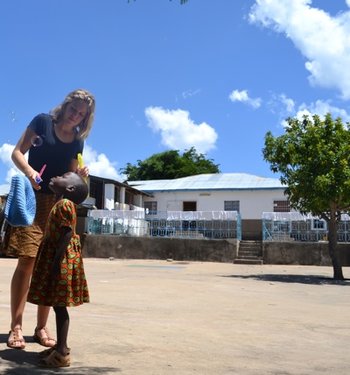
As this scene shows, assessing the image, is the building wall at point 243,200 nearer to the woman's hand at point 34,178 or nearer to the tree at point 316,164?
Answer: the tree at point 316,164

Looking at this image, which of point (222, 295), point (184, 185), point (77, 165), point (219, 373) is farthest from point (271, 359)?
point (184, 185)

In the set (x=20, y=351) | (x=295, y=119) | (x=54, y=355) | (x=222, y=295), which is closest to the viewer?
(x=54, y=355)

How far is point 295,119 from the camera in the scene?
15250 millimetres

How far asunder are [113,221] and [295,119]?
44.4 ft

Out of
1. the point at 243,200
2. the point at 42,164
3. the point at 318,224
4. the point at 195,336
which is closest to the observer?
the point at 42,164

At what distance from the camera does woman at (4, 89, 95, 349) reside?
13.1ft

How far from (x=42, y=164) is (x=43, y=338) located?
54.6 inches

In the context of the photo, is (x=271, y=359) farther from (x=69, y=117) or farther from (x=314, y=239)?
(x=314, y=239)

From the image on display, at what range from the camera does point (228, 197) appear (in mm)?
32531

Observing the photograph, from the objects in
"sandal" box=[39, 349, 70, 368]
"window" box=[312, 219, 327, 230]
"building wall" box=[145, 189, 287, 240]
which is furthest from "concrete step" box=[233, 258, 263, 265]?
"sandal" box=[39, 349, 70, 368]

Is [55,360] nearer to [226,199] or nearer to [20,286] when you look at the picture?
[20,286]

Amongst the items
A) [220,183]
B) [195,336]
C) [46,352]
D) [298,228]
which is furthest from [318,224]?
[46,352]

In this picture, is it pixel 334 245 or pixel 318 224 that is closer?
pixel 334 245

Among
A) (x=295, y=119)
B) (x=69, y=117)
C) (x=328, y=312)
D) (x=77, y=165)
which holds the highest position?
(x=295, y=119)
